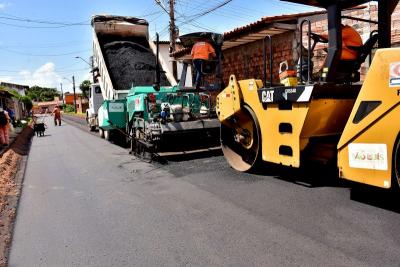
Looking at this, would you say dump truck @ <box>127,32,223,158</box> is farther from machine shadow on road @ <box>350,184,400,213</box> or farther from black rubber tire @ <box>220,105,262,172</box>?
machine shadow on road @ <box>350,184,400,213</box>

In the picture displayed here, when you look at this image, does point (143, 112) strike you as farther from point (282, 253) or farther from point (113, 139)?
point (282, 253)

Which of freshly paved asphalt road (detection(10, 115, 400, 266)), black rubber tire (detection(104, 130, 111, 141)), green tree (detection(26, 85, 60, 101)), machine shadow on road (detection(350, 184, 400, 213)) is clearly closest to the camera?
freshly paved asphalt road (detection(10, 115, 400, 266))

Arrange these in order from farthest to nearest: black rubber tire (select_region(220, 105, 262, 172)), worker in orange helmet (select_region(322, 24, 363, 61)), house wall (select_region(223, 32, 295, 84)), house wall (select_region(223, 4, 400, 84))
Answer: house wall (select_region(223, 32, 295, 84)), house wall (select_region(223, 4, 400, 84)), black rubber tire (select_region(220, 105, 262, 172)), worker in orange helmet (select_region(322, 24, 363, 61))

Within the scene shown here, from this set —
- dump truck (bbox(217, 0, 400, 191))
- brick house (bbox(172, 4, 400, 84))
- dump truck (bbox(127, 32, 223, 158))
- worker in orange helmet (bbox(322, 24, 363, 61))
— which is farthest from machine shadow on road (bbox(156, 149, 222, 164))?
worker in orange helmet (bbox(322, 24, 363, 61))

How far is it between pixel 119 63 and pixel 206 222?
380 inches

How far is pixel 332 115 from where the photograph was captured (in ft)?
15.9

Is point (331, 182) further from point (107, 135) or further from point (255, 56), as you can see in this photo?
point (107, 135)

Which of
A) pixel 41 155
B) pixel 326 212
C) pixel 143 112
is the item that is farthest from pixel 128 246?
pixel 41 155

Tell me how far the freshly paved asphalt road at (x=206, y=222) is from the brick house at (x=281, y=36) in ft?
11.3

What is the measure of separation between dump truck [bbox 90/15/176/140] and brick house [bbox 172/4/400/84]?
241 centimetres

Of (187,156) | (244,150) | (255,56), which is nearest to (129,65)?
(255,56)

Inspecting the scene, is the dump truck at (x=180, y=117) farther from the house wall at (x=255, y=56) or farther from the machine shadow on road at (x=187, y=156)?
the house wall at (x=255, y=56)

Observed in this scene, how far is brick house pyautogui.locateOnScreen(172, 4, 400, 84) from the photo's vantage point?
27.3 ft

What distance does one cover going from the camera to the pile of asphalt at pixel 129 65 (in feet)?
40.0
